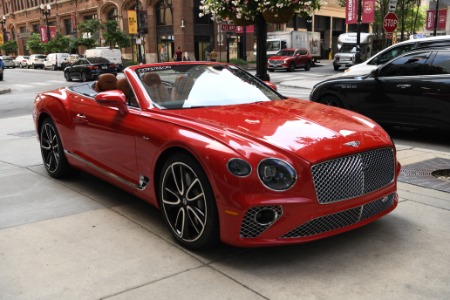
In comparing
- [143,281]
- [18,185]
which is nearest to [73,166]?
[18,185]

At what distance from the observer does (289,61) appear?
1334 inches

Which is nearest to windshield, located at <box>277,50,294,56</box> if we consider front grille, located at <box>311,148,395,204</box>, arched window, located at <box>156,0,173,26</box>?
arched window, located at <box>156,0,173,26</box>

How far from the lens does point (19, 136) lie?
945 centimetres

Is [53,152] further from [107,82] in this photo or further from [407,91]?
[407,91]

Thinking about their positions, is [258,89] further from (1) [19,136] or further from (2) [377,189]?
(1) [19,136]

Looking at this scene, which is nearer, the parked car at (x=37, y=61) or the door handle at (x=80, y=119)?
the door handle at (x=80, y=119)

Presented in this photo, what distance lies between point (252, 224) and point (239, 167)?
16.0 inches

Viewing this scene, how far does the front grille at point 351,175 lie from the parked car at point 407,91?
436cm

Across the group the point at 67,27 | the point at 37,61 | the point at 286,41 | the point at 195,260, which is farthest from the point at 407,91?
the point at 67,27

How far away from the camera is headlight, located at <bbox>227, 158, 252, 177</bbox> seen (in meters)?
3.12

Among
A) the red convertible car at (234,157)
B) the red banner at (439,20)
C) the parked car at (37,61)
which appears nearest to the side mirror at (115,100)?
the red convertible car at (234,157)

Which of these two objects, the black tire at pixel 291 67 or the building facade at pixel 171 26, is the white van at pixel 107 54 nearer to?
the building facade at pixel 171 26

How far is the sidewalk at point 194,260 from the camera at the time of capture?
3.02 meters

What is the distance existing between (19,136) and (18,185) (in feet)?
13.7
